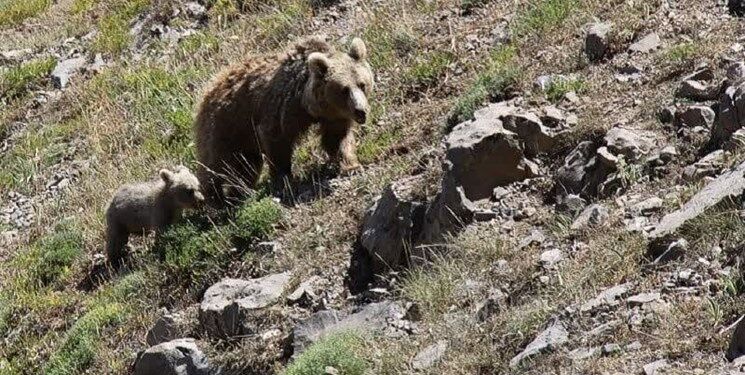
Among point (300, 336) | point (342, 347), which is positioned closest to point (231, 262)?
point (300, 336)

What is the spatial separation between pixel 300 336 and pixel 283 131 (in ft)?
8.98

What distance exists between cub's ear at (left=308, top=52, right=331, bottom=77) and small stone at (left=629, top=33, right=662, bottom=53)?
8.69 feet

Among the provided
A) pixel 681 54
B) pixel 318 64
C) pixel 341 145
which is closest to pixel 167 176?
pixel 341 145

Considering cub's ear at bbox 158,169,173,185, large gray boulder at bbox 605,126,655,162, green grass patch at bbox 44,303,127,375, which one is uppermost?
large gray boulder at bbox 605,126,655,162

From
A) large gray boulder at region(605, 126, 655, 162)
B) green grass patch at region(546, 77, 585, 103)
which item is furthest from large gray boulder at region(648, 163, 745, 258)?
green grass patch at region(546, 77, 585, 103)

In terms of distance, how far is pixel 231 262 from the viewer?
1038cm

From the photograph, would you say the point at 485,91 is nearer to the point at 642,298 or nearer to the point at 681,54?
the point at 681,54

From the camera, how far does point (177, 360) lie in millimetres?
9234

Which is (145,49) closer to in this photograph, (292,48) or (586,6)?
(292,48)

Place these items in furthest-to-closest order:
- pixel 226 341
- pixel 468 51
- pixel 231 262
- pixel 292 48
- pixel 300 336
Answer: pixel 468 51
pixel 292 48
pixel 231 262
pixel 226 341
pixel 300 336

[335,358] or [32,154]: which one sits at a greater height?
[335,358]

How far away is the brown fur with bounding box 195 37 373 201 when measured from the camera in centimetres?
1059

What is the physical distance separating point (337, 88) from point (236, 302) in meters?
2.21

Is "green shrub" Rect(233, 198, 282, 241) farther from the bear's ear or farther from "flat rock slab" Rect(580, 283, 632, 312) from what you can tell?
"flat rock slab" Rect(580, 283, 632, 312)
